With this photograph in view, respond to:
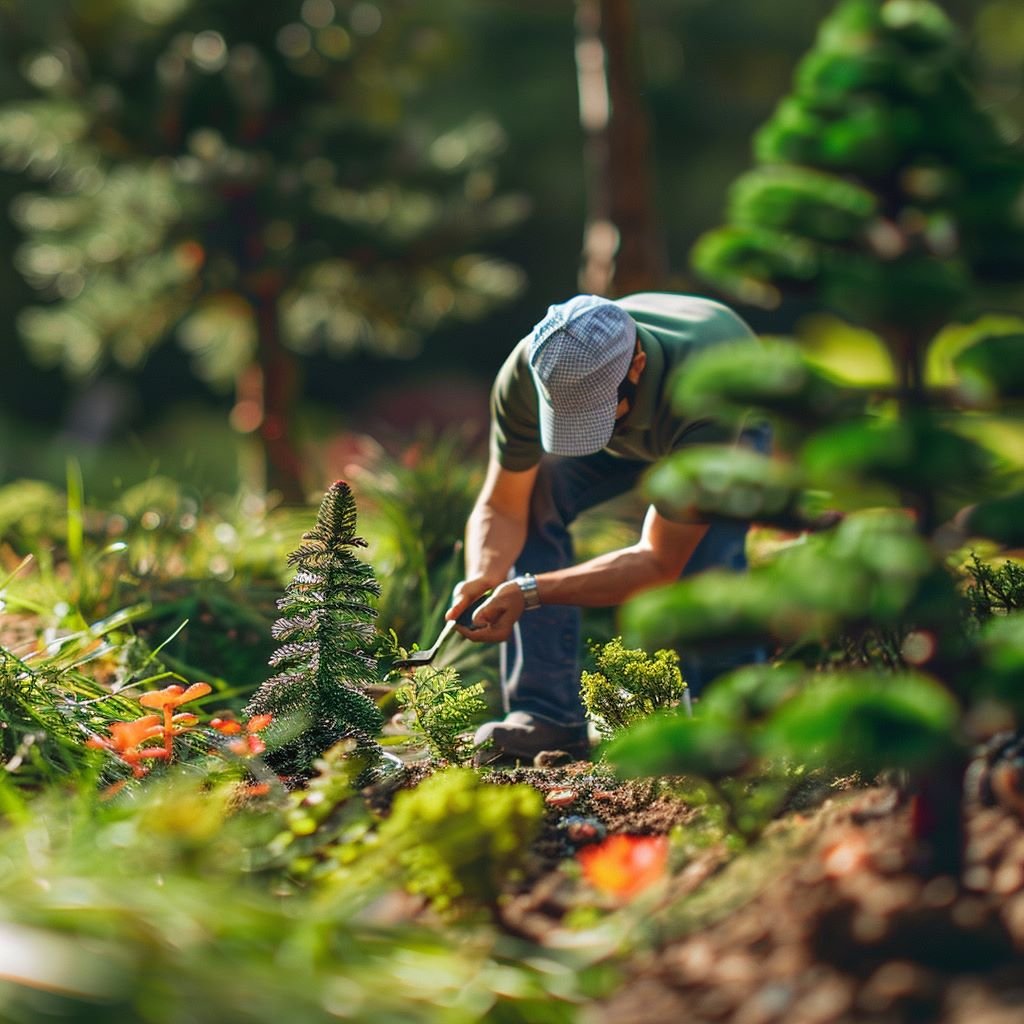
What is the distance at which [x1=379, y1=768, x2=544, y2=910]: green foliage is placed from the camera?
181cm

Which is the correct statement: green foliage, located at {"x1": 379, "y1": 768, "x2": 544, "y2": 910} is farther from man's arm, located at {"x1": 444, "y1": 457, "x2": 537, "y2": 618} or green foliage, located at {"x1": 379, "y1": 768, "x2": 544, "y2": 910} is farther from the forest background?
the forest background

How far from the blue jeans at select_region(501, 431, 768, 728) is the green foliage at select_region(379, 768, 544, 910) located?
42.1 inches

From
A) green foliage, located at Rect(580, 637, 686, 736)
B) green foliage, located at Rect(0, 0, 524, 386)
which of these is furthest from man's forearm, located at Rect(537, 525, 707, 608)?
green foliage, located at Rect(0, 0, 524, 386)

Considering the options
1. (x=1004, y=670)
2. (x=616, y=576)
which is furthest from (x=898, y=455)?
(x=616, y=576)

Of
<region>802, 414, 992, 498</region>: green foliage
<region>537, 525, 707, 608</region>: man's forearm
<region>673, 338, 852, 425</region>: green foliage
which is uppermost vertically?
<region>673, 338, 852, 425</region>: green foliage

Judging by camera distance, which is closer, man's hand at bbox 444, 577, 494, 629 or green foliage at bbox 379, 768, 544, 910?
green foliage at bbox 379, 768, 544, 910

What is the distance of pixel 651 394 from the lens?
2.78 meters

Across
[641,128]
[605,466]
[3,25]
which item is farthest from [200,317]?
[605,466]

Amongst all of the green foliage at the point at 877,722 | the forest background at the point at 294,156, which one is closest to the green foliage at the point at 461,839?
the green foliage at the point at 877,722

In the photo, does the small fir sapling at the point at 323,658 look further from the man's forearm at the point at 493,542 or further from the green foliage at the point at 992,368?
the green foliage at the point at 992,368

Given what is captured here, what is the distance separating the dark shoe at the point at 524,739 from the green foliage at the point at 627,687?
0.36 meters

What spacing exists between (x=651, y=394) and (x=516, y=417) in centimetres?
39

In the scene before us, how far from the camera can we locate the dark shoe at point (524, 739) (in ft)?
9.48

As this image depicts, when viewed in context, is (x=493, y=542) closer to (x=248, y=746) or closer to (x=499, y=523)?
(x=499, y=523)
